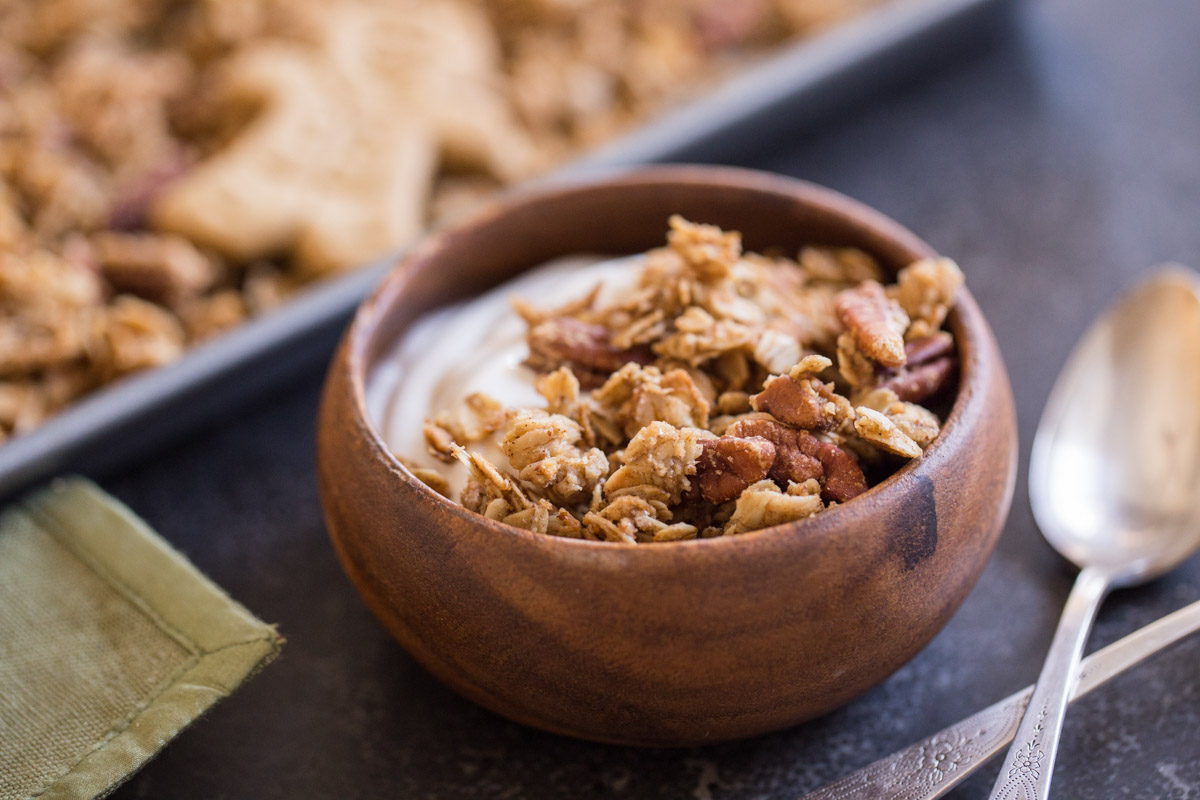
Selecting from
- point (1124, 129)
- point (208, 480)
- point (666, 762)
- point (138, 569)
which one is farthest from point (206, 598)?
point (1124, 129)

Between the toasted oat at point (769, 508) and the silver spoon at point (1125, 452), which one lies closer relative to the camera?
the toasted oat at point (769, 508)

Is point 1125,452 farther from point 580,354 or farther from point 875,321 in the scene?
point 580,354

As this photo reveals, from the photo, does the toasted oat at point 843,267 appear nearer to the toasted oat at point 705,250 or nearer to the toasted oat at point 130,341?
the toasted oat at point 705,250

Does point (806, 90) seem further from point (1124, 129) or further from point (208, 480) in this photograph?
point (208, 480)

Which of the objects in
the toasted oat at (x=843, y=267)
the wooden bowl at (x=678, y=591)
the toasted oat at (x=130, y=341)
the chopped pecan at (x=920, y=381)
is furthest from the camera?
the toasted oat at (x=130, y=341)

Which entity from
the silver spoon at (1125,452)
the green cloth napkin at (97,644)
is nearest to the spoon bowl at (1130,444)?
the silver spoon at (1125,452)

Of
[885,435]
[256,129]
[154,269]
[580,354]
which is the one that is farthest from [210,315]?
[885,435]
